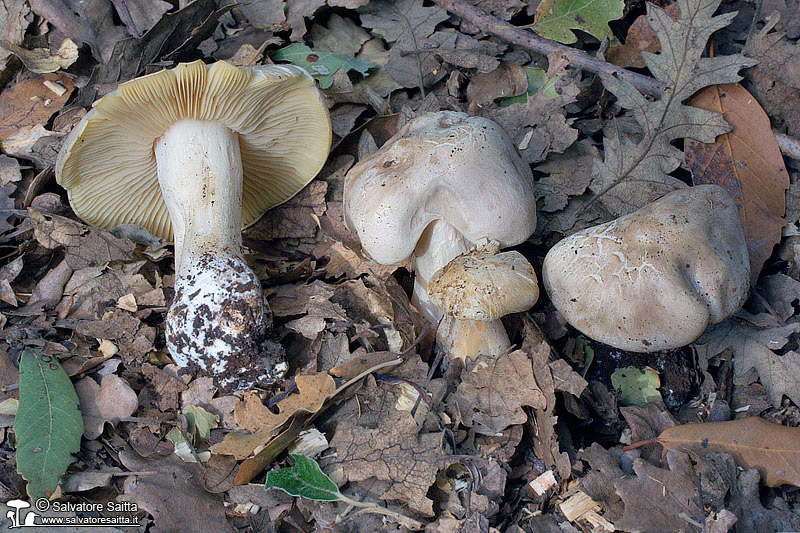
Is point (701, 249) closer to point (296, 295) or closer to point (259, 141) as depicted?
point (296, 295)

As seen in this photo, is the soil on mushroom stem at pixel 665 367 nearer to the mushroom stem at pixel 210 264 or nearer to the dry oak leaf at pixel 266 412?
the dry oak leaf at pixel 266 412

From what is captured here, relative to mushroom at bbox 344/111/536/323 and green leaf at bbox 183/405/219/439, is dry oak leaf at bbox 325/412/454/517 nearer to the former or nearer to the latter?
green leaf at bbox 183/405/219/439

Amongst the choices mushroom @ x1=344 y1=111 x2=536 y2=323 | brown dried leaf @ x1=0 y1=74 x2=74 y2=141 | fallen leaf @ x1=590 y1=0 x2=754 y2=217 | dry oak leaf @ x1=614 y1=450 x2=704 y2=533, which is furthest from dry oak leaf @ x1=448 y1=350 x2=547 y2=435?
brown dried leaf @ x1=0 y1=74 x2=74 y2=141

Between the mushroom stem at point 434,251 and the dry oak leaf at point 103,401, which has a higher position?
the mushroom stem at point 434,251

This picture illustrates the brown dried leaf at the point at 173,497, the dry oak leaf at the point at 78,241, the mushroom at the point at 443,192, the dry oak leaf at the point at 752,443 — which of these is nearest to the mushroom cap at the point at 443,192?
the mushroom at the point at 443,192

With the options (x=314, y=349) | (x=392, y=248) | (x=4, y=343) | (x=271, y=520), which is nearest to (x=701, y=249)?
(x=392, y=248)

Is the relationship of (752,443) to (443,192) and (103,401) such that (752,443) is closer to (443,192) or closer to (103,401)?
(443,192)

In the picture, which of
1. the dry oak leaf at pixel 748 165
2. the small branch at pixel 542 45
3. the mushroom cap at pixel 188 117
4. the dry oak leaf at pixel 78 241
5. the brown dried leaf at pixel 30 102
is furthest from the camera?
A: the brown dried leaf at pixel 30 102

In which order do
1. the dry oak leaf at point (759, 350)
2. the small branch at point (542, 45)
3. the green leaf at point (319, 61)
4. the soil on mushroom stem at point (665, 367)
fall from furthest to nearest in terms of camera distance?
the green leaf at point (319, 61) → the small branch at point (542, 45) → the soil on mushroom stem at point (665, 367) → the dry oak leaf at point (759, 350)
